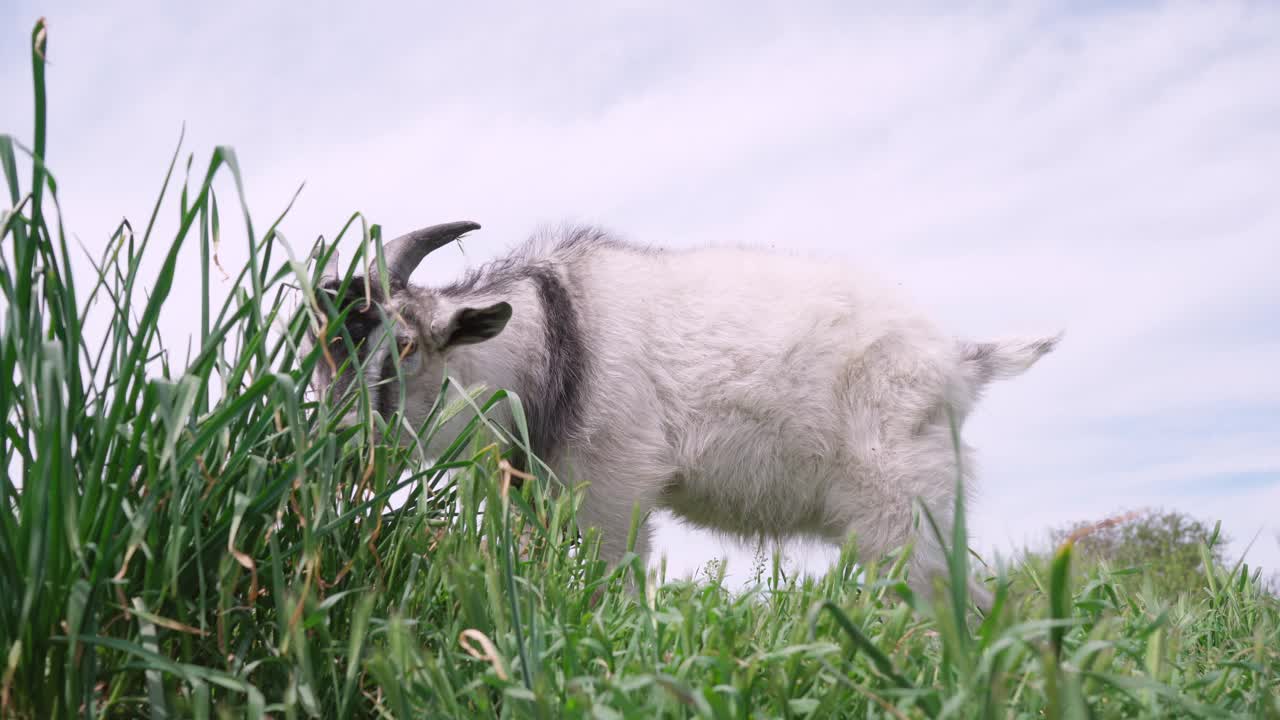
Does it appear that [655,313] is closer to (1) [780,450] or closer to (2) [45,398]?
(1) [780,450]

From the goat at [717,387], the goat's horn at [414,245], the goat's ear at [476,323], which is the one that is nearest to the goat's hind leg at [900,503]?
the goat at [717,387]

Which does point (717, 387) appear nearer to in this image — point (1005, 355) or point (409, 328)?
point (409, 328)

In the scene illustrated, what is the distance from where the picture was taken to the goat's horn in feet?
13.6

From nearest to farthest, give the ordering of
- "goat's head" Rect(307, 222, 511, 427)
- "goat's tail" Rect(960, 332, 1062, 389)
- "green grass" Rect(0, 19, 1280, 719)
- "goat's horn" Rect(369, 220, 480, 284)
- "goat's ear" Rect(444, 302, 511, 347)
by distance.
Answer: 1. "green grass" Rect(0, 19, 1280, 719)
2. "goat's ear" Rect(444, 302, 511, 347)
3. "goat's head" Rect(307, 222, 511, 427)
4. "goat's horn" Rect(369, 220, 480, 284)
5. "goat's tail" Rect(960, 332, 1062, 389)

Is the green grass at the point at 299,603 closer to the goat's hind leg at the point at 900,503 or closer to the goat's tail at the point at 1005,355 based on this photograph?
the goat's hind leg at the point at 900,503

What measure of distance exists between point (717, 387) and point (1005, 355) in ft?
5.40

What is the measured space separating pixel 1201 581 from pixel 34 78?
669 cm

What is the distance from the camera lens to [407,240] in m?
4.21

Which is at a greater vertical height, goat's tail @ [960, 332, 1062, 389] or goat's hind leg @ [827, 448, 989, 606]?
goat's tail @ [960, 332, 1062, 389]

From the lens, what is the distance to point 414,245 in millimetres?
4219

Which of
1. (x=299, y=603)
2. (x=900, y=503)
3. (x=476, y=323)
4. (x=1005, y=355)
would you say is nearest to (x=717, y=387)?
(x=900, y=503)

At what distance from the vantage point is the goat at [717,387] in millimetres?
4352

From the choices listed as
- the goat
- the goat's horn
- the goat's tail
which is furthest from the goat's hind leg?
the goat's horn

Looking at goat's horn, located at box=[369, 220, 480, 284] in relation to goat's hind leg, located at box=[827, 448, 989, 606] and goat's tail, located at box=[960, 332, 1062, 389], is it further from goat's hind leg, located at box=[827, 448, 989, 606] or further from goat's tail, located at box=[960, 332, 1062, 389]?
goat's tail, located at box=[960, 332, 1062, 389]
